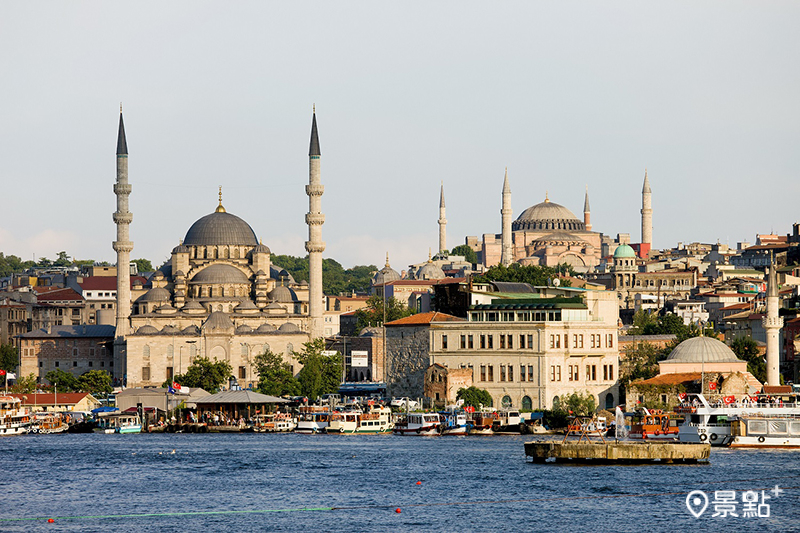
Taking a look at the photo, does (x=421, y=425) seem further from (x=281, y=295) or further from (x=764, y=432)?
(x=281, y=295)

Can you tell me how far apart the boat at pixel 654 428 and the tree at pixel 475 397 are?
425 inches

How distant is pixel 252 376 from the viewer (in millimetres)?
114312

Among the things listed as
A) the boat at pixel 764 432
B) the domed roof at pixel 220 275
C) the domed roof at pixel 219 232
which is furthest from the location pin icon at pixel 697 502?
the domed roof at pixel 219 232

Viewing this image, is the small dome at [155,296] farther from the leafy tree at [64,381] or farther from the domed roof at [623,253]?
the domed roof at [623,253]

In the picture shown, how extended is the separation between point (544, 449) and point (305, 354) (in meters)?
53.4

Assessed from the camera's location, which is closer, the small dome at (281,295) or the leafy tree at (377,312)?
the small dome at (281,295)

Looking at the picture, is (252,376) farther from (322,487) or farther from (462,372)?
(322,487)

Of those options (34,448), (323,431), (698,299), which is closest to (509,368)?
(323,431)

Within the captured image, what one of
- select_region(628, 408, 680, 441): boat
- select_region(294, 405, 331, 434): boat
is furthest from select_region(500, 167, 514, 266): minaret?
select_region(628, 408, 680, 441): boat

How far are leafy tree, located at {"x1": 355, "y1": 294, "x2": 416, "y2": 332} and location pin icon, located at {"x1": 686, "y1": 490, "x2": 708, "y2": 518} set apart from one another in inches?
3072

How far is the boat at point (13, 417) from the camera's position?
278 feet

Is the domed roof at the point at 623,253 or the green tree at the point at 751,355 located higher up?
the domed roof at the point at 623,253

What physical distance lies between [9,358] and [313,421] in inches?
2074

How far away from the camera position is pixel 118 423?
287 ft
